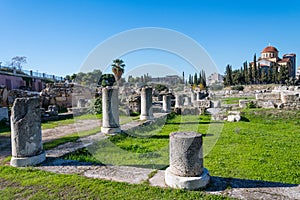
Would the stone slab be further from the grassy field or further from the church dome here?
the church dome

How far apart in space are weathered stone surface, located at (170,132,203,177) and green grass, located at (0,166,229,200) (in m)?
0.34

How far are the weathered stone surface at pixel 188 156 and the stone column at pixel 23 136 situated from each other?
11.3ft

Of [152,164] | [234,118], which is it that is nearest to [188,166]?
[152,164]

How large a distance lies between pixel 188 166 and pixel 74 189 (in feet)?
6.56

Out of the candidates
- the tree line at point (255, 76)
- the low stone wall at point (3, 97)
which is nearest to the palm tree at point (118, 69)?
the low stone wall at point (3, 97)

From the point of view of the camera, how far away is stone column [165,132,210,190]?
3646 millimetres

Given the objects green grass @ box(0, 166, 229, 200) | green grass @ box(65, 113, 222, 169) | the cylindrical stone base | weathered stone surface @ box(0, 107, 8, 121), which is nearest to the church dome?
green grass @ box(65, 113, 222, 169)

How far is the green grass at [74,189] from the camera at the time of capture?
3486 millimetres

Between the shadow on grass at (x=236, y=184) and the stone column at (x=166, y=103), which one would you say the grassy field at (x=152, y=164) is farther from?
the stone column at (x=166, y=103)

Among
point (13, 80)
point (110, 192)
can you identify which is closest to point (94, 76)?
point (13, 80)

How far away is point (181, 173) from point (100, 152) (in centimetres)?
346

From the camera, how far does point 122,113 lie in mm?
15773

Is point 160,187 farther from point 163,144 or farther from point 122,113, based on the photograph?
point 122,113

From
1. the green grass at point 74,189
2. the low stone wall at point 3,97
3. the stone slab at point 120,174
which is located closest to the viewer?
the green grass at point 74,189
